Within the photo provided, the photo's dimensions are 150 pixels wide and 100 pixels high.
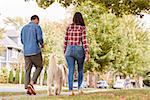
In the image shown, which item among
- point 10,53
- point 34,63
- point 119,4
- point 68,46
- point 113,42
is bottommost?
point 34,63

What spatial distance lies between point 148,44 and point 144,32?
1.68 meters

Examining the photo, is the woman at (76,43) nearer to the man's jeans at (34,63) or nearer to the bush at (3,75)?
the man's jeans at (34,63)

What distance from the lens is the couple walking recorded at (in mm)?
9547

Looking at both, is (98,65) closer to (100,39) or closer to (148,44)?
(100,39)

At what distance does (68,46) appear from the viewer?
9609mm

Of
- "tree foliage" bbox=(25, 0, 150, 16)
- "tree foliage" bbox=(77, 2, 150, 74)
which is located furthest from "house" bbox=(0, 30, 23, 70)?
"tree foliage" bbox=(25, 0, 150, 16)

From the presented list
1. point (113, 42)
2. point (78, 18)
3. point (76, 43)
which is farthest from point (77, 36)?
point (113, 42)

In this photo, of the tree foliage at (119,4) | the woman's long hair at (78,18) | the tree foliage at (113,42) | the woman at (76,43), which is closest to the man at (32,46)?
the woman at (76,43)

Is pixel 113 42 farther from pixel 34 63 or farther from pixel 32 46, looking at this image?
pixel 32 46

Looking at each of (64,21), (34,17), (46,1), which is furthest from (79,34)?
(64,21)

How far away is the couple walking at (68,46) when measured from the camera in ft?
31.3

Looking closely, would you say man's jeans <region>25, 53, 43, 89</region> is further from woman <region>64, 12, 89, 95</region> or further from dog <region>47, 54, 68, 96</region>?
woman <region>64, 12, 89, 95</region>

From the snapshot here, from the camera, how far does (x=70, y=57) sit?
9609mm

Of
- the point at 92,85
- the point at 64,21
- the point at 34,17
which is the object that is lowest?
the point at 92,85
